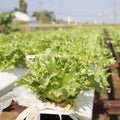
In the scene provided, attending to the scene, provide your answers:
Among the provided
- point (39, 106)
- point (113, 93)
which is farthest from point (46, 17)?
point (39, 106)

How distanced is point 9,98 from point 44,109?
0.63 meters

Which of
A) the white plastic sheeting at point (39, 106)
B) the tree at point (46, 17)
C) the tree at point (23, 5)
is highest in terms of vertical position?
the tree at point (23, 5)

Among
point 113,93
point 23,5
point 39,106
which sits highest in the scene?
point 23,5

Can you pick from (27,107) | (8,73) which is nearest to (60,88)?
(27,107)

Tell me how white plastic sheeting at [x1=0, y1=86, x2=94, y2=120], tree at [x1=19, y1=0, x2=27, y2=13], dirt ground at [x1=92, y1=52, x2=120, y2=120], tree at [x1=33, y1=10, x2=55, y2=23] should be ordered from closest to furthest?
white plastic sheeting at [x1=0, y1=86, x2=94, y2=120] → dirt ground at [x1=92, y1=52, x2=120, y2=120] → tree at [x1=33, y1=10, x2=55, y2=23] → tree at [x1=19, y1=0, x2=27, y2=13]

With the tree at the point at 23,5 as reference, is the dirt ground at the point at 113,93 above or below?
below

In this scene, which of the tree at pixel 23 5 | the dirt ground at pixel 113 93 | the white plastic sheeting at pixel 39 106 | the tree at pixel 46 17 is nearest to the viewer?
the white plastic sheeting at pixel 39 106

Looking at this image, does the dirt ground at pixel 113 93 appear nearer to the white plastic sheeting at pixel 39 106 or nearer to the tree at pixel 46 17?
the white plastic sheeting at pixel 39 106

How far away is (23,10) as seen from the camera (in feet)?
377

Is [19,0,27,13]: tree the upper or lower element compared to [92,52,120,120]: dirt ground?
upper

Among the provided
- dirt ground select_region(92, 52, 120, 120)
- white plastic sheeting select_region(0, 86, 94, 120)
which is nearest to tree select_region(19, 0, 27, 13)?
dirt ground select_region(92, 52, 120, 120)

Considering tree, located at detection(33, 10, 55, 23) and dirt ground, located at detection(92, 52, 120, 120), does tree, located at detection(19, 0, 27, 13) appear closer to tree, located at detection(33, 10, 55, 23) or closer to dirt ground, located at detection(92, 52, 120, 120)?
tree, located at detection(33, 10, 55, 23)

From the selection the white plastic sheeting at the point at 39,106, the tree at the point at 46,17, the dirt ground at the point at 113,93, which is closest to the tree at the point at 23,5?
the tree at the point at 46,17

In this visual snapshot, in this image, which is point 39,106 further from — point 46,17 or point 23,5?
point 23,5
